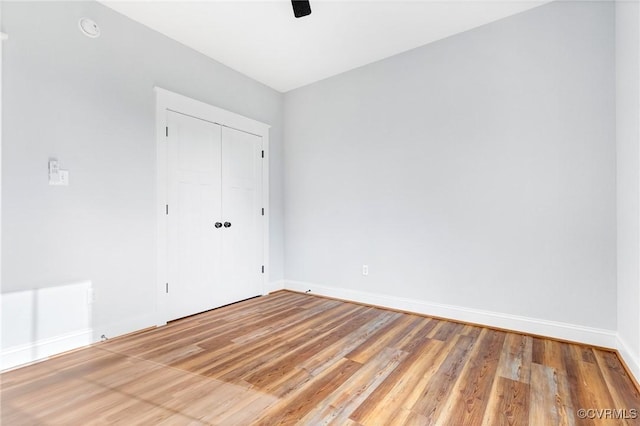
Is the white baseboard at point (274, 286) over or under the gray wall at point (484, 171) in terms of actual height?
under

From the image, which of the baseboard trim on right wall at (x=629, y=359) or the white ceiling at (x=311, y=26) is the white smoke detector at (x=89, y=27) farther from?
the baseboard trim on right wall at (x=629, y=359)

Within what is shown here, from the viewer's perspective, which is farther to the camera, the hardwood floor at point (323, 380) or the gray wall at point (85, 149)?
the gray wall at point (85, 149)

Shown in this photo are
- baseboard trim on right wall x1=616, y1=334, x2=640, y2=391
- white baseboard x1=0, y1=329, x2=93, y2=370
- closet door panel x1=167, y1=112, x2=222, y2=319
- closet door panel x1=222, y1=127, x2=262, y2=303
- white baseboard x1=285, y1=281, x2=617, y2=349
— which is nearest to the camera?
baseboard trim on right wall x1=616, y1=334, x2=640, y2=391

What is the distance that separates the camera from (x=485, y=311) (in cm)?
286

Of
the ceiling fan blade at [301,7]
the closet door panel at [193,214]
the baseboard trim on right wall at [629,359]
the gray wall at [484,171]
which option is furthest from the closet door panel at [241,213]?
the baseboard trim on right wall at [629,359]

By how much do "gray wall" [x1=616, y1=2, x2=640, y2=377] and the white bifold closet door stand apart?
3.61 meters

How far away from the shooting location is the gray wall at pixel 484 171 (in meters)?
2.43

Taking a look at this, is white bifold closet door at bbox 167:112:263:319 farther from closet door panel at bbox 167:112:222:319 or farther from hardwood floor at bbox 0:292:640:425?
hardwood floor at bbox 0:292:640:425

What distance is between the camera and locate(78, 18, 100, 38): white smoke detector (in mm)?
2463

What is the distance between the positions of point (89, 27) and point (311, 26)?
6.41 ft

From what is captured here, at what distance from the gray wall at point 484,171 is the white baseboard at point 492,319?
67mm

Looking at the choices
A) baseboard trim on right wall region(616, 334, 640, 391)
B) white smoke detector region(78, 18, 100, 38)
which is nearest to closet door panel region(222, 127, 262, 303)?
white smoke detector region(78, 18, 100, 38)

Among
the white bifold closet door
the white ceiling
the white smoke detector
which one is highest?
the white ceiling

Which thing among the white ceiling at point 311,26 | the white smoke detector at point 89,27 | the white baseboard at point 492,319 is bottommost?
the white baseboard at point 492,319
